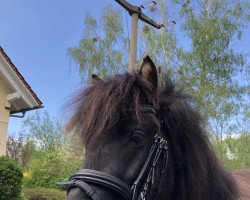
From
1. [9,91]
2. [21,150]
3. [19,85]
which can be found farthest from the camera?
[21,150]

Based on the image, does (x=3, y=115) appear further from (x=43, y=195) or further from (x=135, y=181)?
(x=135, y=181)

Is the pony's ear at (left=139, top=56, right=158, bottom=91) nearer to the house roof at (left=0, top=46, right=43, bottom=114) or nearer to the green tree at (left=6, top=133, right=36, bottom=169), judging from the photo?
the house roof at (left=0, top=46, right=43, bottom=114)

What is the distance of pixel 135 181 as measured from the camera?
227cm

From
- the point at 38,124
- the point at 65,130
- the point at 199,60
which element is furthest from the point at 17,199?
the point at 38,124

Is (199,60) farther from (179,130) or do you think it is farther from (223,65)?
(179,130)

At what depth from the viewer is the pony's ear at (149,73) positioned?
262cm

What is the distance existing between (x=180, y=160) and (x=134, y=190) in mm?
495

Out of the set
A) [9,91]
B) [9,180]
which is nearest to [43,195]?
[9,91]

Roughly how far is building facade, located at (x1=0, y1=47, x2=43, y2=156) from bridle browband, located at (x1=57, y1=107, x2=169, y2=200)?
1091 centimetres

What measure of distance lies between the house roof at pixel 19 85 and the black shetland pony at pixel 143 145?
10.4m

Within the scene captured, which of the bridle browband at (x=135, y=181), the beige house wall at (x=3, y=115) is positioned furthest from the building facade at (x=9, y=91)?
the bridle browband at (x=135, y=181)

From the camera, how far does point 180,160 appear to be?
102 inches

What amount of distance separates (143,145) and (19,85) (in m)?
11.3

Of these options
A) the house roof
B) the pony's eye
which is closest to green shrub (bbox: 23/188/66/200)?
the house roof
